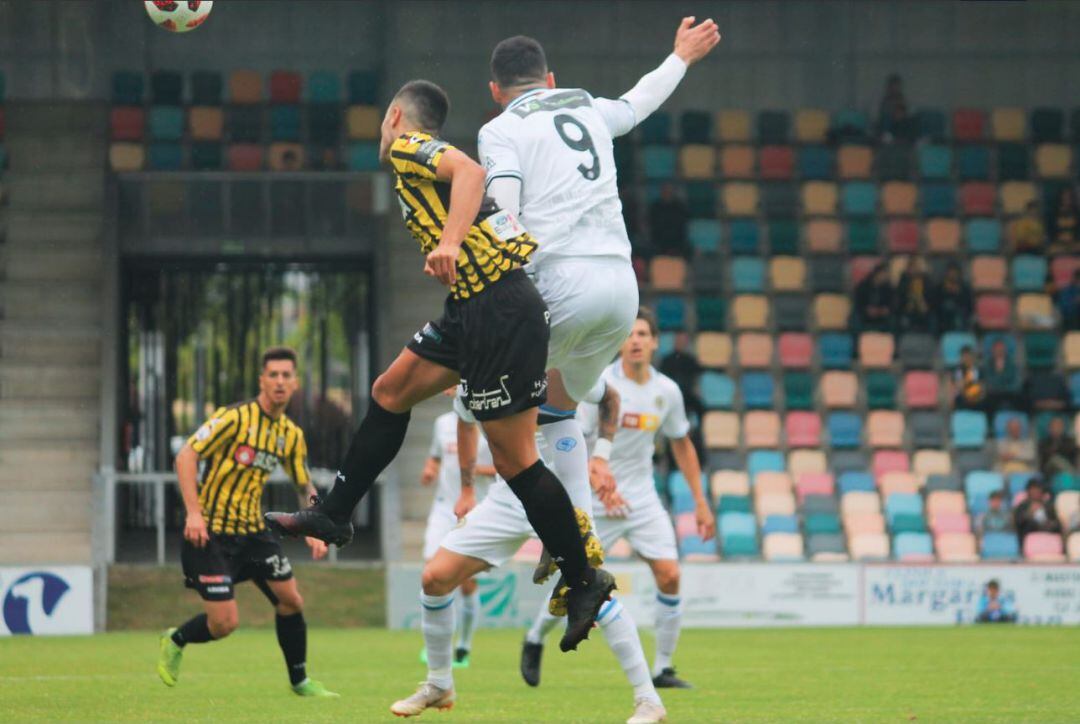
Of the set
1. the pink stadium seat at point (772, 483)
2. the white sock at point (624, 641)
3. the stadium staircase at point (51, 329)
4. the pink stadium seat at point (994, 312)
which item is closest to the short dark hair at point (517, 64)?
the white sock at point (624, 641)

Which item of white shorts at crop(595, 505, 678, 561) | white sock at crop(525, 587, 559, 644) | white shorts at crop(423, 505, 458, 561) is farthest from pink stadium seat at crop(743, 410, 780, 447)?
white sock at crop(525, 587, 559, 644)

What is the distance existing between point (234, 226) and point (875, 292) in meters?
7.64

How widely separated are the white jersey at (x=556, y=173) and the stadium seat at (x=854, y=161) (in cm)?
1705

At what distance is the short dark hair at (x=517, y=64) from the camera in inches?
269

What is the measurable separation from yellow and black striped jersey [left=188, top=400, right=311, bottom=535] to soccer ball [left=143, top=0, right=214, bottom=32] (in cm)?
215

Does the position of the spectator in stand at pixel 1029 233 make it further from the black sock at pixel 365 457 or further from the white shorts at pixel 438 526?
the black sock at pixel 365 457

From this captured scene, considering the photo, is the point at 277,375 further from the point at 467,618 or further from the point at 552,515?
the point at 552,515

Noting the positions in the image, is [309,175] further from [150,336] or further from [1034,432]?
[1034,432]

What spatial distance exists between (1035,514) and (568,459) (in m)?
12.9

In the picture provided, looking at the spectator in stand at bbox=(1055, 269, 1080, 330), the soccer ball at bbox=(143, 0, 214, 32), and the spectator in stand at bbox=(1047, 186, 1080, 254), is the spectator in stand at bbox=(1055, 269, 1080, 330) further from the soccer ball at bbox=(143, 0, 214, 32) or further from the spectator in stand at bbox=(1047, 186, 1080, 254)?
the soccer ball at bbox=(143, 0, 214, 32)

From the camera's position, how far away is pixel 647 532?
11133mm

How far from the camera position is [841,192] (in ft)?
76.2

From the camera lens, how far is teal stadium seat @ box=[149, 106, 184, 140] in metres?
22.5

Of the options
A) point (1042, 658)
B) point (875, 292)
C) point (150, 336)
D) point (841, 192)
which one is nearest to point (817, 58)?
point (841, 192)
